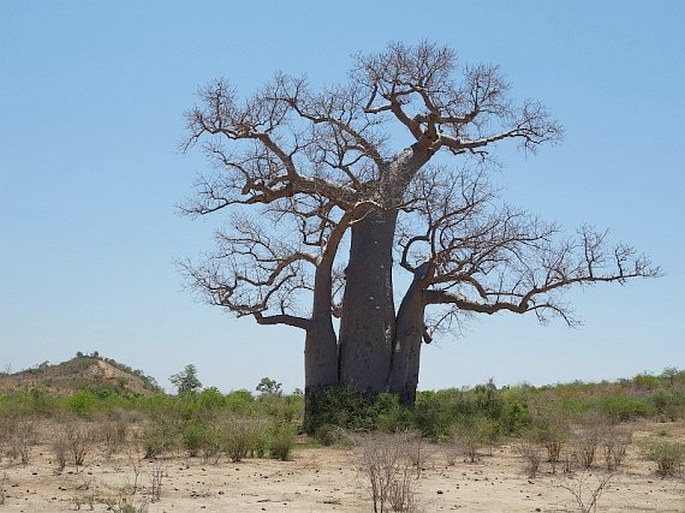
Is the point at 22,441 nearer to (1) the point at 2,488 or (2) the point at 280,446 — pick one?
(1) the point at 2,488

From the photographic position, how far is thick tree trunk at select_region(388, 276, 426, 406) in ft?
46.0

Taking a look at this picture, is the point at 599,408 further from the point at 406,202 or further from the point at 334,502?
the point at 334,502

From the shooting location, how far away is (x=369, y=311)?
1395cm

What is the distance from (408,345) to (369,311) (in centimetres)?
82

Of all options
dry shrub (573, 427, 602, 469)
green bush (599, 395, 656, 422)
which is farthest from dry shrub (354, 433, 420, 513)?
green bush (599, 395, 656, 422)

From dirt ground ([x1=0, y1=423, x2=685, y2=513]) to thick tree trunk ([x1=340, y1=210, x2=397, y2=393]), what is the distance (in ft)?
12.6

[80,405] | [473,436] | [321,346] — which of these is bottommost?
[473,436]

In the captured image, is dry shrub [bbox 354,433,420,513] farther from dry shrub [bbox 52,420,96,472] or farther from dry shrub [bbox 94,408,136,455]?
dry shrub [bbox 94,408,136,455]

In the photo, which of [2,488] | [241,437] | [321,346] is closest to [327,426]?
[321,346]

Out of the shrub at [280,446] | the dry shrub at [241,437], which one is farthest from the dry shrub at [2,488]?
the shrub at [280,446]

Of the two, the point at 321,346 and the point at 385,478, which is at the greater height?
the point at 321,346

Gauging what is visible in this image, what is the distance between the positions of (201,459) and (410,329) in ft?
17.1

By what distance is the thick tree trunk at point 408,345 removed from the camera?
1403cm

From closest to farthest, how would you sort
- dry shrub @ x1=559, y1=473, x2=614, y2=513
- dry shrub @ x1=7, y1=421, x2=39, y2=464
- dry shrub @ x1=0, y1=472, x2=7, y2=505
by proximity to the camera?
1. dry shrub @ x1=0, y1=472, x2=7, y2=505
2. dry shrub @ x1=559, y1=473, x2=614, y2=513
3. dry shrub @ x1=7, y1=421, x2=39, y2=464
